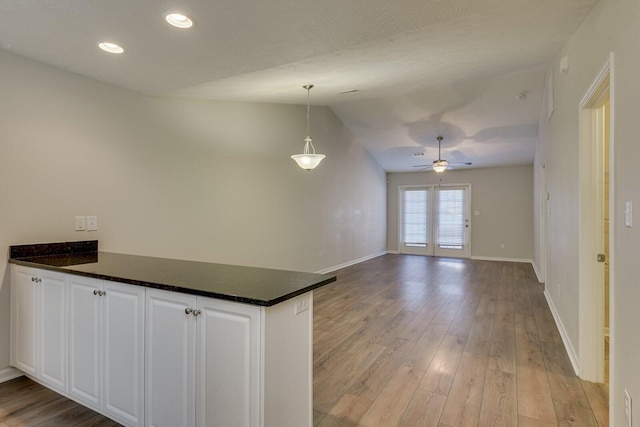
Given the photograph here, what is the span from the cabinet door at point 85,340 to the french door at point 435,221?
27.8 feet

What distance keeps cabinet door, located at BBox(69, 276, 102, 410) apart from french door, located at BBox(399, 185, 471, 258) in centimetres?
848

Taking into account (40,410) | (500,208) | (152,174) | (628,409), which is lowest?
(40,410)

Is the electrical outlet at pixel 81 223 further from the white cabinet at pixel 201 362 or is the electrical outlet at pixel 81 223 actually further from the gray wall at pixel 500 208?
the gray wall at pixel 500 208

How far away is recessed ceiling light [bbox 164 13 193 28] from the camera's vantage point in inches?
77.2

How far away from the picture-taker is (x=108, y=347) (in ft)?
6.35

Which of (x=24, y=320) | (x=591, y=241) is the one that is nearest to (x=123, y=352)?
(x=24, y=320)

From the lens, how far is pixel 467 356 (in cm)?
290

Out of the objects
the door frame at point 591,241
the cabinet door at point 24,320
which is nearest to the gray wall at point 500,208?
the door frame at point 591,241

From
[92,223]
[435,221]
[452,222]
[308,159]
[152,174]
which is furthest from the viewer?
[435,221]

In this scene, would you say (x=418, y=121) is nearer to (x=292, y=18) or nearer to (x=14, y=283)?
(x=292, y=18)

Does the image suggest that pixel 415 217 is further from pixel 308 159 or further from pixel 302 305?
pixel 302 305

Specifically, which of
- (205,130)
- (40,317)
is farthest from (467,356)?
(205,130)

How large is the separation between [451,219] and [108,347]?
28.4 feet

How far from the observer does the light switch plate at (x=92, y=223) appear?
9.46 ft
